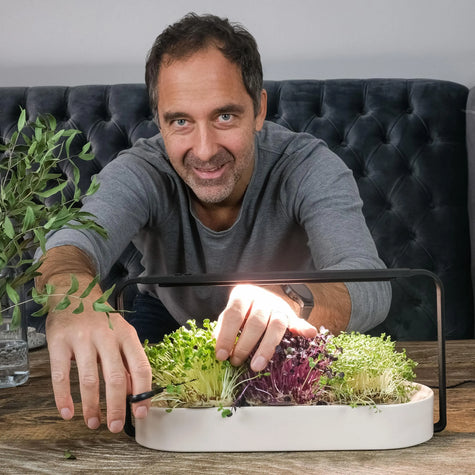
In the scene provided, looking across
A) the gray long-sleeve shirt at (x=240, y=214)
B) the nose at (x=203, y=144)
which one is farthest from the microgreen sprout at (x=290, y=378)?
the nose at (x=203, y=144)

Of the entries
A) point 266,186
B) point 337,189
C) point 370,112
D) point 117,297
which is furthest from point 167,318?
point 117,297

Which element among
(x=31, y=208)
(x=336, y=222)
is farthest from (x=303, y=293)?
(x=336, y=222)

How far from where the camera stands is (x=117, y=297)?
0.80m

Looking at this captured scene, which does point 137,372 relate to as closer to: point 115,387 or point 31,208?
point 115,387

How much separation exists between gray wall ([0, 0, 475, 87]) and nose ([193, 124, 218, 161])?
0.91 m

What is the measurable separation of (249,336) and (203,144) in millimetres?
983

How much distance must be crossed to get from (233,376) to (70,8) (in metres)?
2.15

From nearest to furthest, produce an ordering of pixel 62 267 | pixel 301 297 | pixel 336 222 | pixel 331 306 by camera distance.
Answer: pixel 301 297 < pixel 62 267 < pixel 331 306 < pixel 336 222

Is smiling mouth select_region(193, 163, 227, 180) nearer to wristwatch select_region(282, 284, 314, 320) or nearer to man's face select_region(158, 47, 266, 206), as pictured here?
man's face select_region(158, 47, 266, 206)

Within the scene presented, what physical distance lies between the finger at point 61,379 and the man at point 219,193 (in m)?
0.44

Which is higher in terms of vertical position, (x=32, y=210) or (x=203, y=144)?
(x=203, y=144)

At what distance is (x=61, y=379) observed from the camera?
0.74 metres

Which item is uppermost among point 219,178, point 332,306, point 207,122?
point 207,122

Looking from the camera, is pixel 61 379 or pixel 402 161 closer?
pixel 61 379
